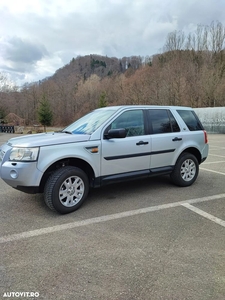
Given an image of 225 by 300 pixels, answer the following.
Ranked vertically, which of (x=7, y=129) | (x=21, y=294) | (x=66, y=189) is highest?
(x=7, y=129)

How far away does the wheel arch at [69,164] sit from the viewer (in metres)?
3.71

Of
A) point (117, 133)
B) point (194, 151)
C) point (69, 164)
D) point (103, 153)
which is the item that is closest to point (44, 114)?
point (194, 151)

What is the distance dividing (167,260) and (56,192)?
1.88 meters

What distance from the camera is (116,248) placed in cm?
277

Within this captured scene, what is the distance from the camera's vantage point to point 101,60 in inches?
4055

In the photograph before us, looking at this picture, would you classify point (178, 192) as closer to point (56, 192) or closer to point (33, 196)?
point (56, 192)

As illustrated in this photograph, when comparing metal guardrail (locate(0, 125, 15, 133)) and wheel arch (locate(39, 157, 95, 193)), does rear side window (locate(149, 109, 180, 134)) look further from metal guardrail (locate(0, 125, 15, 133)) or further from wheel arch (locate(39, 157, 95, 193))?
metal guardrail (locate(0, 125, 15, 133))

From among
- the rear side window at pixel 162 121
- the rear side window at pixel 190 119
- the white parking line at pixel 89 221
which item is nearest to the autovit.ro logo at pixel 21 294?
the white parking line at pixel 89 221

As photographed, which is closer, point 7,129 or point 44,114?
point 7,129

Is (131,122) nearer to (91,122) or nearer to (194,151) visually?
(91,122)

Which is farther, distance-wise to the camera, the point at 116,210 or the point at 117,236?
the point at 116,210

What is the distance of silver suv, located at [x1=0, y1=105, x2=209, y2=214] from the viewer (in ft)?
11.6

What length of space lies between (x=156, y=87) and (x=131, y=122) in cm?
3467

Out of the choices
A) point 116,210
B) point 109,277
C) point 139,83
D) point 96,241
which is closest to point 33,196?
point 116,210
